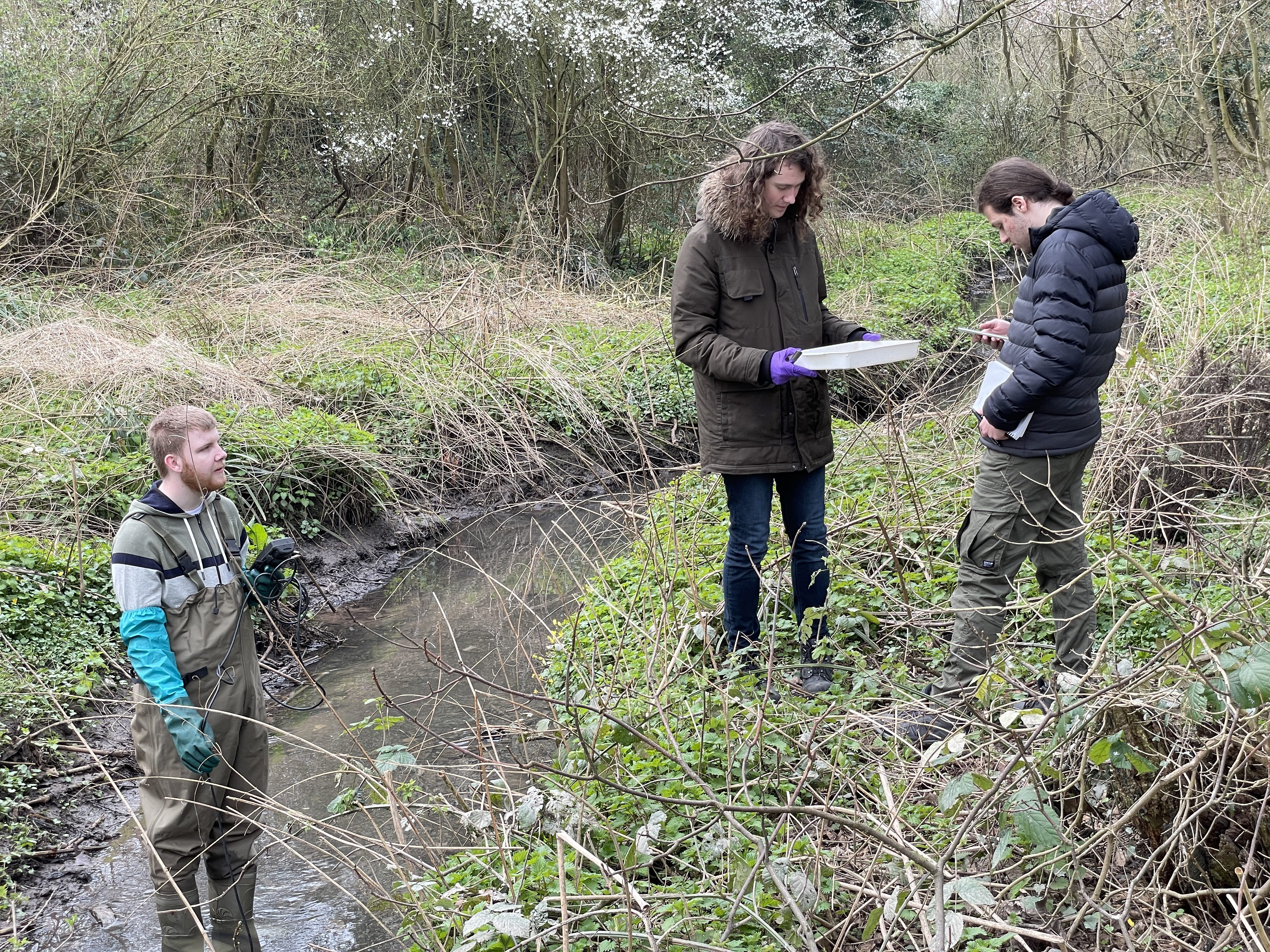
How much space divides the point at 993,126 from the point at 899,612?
17799mm

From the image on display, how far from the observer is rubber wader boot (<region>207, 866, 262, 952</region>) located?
10.9ft

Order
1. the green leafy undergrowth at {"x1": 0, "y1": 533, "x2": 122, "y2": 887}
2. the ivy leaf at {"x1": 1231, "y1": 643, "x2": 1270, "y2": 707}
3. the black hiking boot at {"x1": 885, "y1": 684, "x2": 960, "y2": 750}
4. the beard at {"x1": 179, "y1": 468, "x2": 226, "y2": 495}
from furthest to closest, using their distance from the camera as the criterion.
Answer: the green leafy undergrowth at {"x1": 0, "y1": 533, "x2": 122, "y2": 887}, the beard at {"x1": 179, "y1": 468, "x2": 226, "y2": 495}, the black hiking boot at {"x1": 885, "y1": 684, "x2": 960, "y2": 750}, the ivy leaf at {"x1": 1231, "y1": 643, "x2": 1270, "y2": 707}

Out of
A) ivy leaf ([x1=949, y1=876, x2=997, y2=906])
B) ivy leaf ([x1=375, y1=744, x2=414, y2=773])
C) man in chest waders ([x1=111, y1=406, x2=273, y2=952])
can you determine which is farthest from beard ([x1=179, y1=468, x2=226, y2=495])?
ivy leaf ([x1=949, y1=876, x2=997, y2=906])

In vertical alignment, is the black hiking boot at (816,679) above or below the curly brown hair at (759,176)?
below

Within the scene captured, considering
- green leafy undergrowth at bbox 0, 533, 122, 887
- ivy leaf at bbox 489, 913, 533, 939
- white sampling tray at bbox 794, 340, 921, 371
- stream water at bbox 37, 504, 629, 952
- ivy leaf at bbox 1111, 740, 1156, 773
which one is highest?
white sampling tray at bbox 794, 340, 921, 371

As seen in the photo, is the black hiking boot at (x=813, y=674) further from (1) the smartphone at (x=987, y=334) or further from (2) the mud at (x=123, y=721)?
(1) the smartphone at (x=987, y=334)

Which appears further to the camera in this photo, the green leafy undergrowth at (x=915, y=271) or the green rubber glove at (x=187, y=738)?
the green leafy undergrowth at (x=915, y=271)

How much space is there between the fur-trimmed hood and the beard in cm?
183

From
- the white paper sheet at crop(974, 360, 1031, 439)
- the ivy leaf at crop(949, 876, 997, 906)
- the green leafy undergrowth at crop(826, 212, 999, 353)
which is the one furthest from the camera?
the green leafy undergrowth at crop(826, 212, 999, 353)

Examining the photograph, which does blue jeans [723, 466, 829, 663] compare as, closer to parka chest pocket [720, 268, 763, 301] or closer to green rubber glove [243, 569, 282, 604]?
parka chest pocket [720, 268, 763, 301]

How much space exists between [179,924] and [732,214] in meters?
2.89

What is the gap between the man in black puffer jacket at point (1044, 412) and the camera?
126 inches

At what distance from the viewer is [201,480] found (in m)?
3.25

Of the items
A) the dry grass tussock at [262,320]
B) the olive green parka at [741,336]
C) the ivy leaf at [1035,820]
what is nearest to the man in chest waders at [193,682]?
the olive green parka at [741,336]
